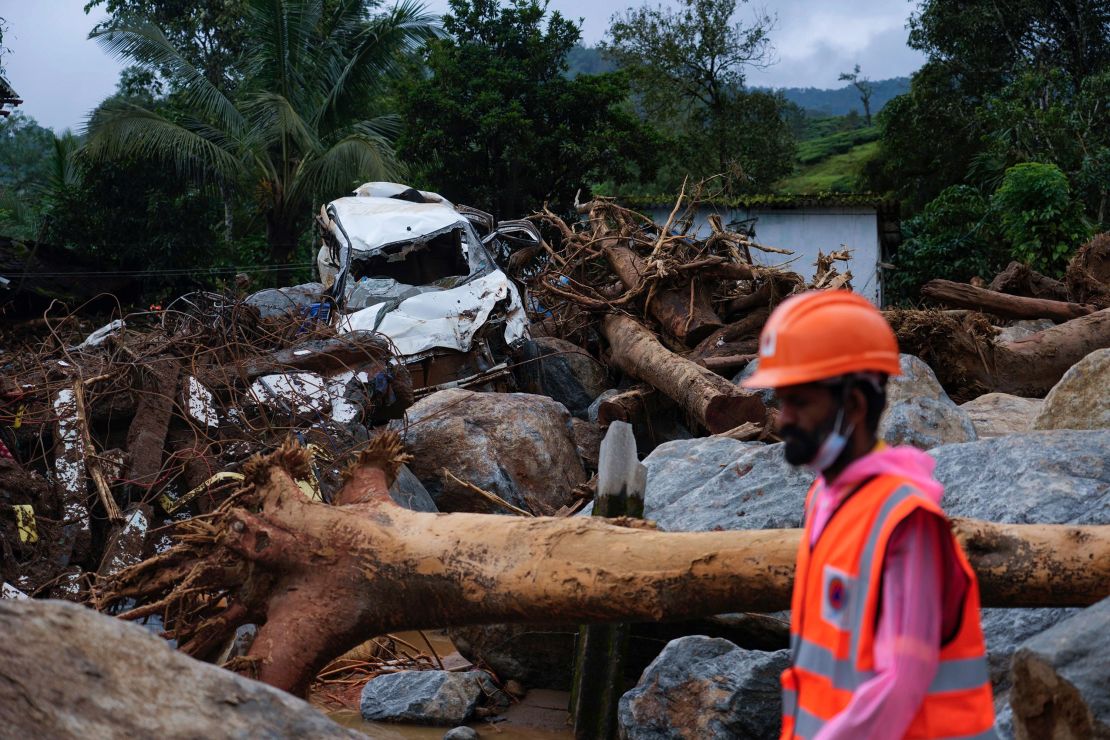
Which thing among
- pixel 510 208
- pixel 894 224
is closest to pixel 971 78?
pixel 894 224

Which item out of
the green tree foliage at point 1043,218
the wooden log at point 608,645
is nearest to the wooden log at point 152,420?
the wooden log at point 608,645

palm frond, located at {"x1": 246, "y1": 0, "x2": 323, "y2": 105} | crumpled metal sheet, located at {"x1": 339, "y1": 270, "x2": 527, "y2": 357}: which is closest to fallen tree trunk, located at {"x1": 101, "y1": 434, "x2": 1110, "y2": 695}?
crumpled metal sheet, located at {"x1": 339, "y1": 270, "x2": 527, "y2": 357}

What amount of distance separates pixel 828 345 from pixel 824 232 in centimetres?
2240

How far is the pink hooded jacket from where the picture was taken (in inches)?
61.3

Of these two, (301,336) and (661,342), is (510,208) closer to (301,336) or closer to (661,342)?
(661,342)

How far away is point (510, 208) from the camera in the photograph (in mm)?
22453

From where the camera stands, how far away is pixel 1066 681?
8.96ft

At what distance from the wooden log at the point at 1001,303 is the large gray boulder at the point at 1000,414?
84.5 inches

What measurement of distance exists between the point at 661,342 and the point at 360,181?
1064 centimetres

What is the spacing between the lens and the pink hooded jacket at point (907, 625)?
1557mm

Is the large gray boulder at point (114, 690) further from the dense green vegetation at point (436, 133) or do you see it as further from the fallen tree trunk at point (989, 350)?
the dense green vegetation at point (436, 133)

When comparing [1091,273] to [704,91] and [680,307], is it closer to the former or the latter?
[680,307]

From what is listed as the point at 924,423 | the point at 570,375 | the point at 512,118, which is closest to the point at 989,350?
the point at 924,423

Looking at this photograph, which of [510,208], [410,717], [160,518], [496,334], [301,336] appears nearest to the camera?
[410,717]
